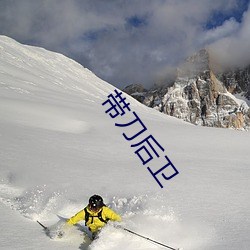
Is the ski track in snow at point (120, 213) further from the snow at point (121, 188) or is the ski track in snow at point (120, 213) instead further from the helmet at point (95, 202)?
the helmet at point (95, 202)

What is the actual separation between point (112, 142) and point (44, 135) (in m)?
2.90

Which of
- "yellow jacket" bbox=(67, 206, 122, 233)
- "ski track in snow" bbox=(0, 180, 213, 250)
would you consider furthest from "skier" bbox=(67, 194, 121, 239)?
"ski track in snow" bbox=(0, 180, 213, 250)

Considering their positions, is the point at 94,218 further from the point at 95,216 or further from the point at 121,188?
the point at 121,188

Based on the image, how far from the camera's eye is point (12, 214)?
629 cm

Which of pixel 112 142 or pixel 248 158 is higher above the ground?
pixel 112 142

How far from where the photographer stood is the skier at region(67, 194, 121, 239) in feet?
19.3

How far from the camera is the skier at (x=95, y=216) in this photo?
588 centimetres

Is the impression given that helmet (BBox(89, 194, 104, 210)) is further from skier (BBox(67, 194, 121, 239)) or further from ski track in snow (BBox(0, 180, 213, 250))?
ski track in snow (BBox(0, 180, 213, 250))

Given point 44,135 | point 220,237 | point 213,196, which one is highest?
point 44,135

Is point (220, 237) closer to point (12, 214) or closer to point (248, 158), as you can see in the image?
point (12, 214)

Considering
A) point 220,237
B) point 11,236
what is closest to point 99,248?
point 11,236

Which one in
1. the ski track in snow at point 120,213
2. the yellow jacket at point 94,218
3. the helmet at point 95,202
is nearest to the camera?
the ski track in snow at point 120,213

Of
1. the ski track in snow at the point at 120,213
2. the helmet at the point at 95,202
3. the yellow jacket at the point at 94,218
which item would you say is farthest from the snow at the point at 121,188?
the helmet at the point at 95,202

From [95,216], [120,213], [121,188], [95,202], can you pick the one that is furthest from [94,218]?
[121,188]
